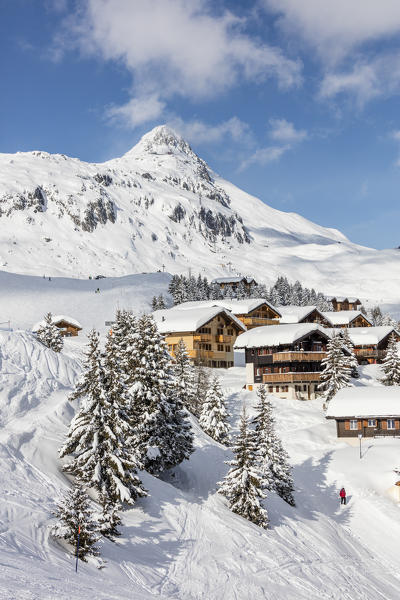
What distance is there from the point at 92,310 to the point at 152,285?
76.4ft

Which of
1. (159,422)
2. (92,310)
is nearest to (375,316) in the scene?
(92,310)

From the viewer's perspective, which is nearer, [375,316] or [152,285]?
[152,285]

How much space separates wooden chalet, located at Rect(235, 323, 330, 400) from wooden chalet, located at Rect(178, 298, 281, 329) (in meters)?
24.7

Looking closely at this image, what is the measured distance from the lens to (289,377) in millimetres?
64438

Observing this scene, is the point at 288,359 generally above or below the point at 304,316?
below

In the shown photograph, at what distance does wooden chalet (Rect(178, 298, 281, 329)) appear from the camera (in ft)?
304

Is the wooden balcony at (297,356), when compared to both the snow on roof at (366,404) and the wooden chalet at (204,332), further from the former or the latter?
the snow on roof at (366,404)

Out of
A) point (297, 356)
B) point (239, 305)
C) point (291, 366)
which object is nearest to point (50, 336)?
point (291, 366)

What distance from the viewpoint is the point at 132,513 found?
2348cm

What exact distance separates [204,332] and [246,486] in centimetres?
4917

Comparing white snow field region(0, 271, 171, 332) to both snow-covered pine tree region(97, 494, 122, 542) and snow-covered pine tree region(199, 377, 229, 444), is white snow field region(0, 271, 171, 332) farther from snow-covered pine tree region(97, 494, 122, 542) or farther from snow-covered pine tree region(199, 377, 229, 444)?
snow-covered pine tree region(97, 494, 122, 542)

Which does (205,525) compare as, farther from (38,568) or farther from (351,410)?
(351,410)

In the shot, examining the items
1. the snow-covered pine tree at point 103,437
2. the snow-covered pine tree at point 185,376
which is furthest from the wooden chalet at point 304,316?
the snow-covered pine tree at point 103,437

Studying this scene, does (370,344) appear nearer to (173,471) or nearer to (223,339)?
(223,339)
